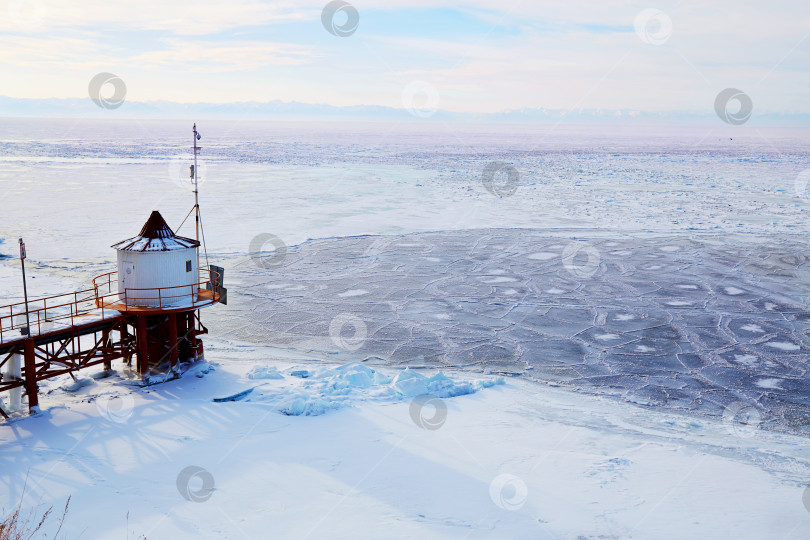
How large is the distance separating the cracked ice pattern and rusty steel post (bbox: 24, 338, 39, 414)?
5.62 metres

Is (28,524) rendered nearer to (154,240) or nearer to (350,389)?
(350,389)

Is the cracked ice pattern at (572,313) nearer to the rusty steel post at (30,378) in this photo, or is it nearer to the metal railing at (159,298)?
the metal railing at (159,298)

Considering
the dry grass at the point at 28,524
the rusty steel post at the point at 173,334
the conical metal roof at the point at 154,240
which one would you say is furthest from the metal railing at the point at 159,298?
the dry grass at the point at 28,524

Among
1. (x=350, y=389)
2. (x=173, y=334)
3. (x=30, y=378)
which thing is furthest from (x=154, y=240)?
(x=350, y=389)

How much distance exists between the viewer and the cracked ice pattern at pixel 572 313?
51.5ft

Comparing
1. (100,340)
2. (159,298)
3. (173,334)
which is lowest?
(100,340)

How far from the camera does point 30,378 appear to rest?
1349 cm

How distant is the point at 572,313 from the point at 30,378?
1425 centimetres

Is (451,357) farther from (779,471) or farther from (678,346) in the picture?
(779,471)

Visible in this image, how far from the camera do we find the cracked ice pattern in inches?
619

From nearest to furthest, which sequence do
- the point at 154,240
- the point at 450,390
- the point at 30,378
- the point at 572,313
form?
the point at 30,378 < the point at 450,390 < the point at 154,240 < the point at 572,313

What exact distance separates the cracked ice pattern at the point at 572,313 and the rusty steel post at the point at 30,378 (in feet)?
18.4

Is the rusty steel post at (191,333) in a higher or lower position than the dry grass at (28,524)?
higher

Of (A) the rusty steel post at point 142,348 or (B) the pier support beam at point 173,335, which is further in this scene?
(B) the pier support beam at point 173,335
